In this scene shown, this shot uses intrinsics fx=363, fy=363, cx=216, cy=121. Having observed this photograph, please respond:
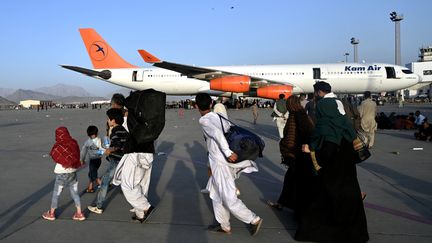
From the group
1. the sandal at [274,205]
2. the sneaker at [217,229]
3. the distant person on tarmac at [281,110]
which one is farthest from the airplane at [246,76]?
the sneaker at [217,229]

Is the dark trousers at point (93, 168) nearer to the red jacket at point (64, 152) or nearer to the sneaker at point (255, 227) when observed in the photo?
the red jacket at point (64, 152)

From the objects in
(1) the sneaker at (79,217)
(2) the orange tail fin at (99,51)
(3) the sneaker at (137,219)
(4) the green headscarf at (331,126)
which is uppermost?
(2) the orange tail fin at (99,51)

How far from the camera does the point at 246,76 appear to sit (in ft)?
85.5

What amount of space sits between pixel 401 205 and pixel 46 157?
7985 mm

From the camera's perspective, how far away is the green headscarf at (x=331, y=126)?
3629 millimetres

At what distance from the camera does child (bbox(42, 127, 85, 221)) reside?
4379mm

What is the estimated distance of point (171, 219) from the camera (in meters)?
4.46

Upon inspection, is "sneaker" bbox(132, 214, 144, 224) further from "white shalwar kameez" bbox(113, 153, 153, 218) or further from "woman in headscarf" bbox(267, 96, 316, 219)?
"woman in headscarf" bbox(267, 96, 316, 219)

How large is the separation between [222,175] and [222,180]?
0.05 metres

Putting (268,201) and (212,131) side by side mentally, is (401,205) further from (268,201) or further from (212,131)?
(212,131)

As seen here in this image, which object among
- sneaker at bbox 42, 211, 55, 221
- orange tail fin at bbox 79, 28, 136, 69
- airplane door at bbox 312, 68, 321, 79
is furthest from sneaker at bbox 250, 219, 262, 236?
orange tail fin at bbox 79, 28, 136, 69

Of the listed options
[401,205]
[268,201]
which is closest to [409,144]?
[401,205]

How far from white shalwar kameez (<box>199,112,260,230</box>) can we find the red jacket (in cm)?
171

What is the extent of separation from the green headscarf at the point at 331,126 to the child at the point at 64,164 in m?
2.85
